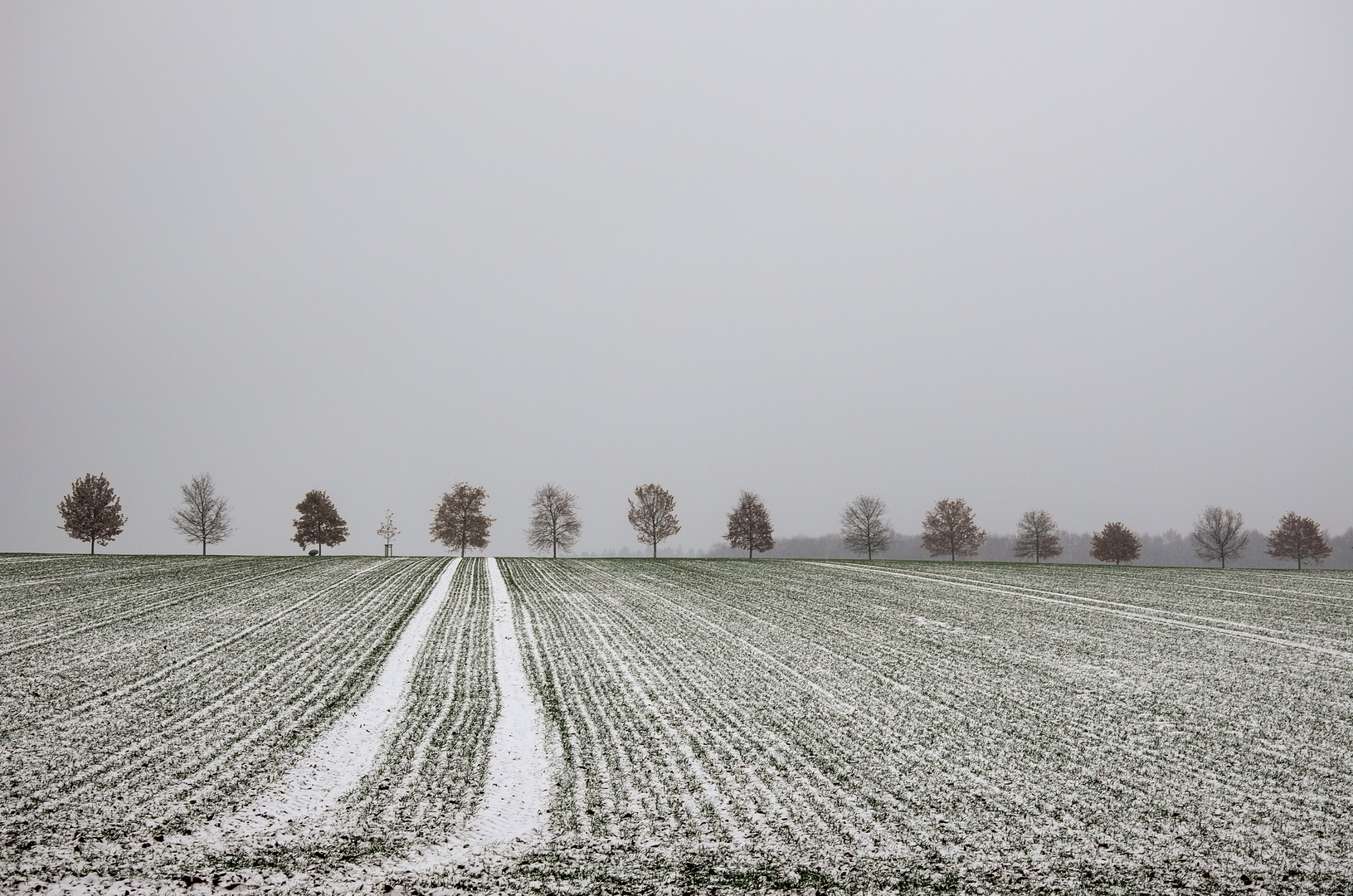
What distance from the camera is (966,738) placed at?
30.7 feet

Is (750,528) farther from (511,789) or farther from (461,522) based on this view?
(511,789)

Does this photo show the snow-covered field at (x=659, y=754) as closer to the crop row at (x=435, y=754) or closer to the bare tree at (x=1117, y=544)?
the crop row at (x=435, y=754)

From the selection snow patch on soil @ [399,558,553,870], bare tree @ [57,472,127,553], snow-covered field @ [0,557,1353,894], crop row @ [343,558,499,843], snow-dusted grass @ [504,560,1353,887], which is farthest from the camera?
bare tree @ [57,472,127,553]

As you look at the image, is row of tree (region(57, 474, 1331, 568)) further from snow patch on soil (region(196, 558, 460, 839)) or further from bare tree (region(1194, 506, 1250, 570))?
snow patch on soil (region(196, 558, 460, 839))

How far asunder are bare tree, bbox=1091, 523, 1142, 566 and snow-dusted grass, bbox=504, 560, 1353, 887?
5774 centimetres

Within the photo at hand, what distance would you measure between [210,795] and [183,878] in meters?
1.78

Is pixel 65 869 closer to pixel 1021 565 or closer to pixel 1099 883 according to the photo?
pixel 1099 883

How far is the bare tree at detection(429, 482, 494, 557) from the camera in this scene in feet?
222

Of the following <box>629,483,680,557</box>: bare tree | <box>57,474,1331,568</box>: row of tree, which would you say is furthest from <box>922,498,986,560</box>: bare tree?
<box>629,483,680,557</box>: bare tree

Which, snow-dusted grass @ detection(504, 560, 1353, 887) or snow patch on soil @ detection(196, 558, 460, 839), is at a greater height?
snow patch on soil @ detection(196, 558, 460, 839)

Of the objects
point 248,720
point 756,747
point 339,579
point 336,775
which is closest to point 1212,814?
point 756,747

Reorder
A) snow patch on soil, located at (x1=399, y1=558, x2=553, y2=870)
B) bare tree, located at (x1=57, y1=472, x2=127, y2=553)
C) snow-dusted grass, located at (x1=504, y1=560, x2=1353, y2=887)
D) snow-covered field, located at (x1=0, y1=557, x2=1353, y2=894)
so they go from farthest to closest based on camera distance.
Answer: bare tree, located at (x1=57, y1=472, x2=127, y2=553) < snow-dusted grass, located at (x1=504, y1=560, x2=1353, y2=887) < snow patch on soil, located at (x1=399, y1=558, x2=553, y2=870) < snow-covered field, located at (x1=0, y1=557, x2=1353, y2=894)

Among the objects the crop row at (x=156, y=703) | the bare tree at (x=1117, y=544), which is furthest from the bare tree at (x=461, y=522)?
the bare tree at (x=1117, y=544)

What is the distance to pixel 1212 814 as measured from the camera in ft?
23.2
